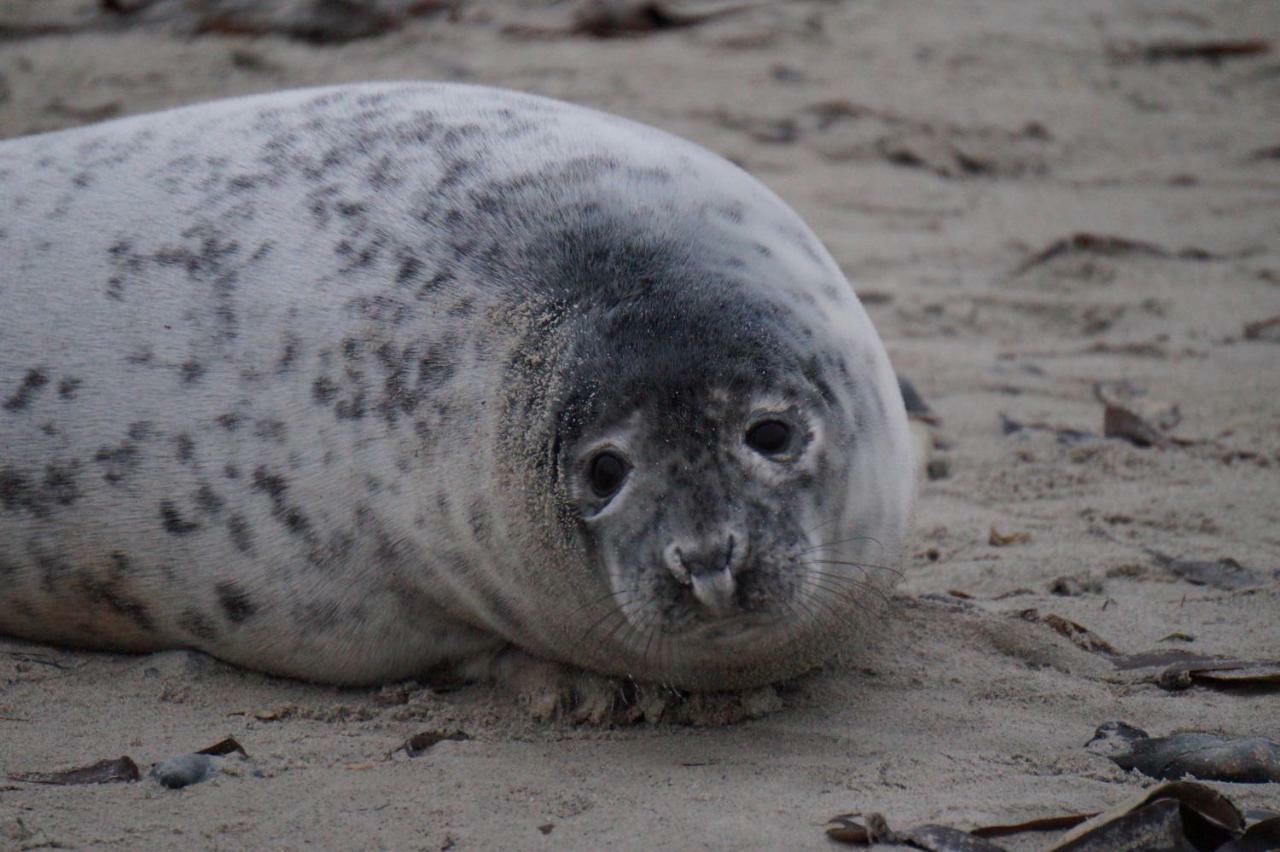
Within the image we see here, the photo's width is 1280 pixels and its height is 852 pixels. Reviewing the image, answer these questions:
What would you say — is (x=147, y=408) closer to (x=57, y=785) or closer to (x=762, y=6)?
(x=57, y=785)

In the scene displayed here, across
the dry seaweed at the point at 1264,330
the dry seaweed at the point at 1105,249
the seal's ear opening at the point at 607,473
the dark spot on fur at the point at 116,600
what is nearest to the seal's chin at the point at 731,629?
the seal's ear opening at the point at 607,473

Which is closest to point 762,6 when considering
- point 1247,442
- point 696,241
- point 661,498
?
point 1247,442

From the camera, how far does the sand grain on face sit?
229 cm

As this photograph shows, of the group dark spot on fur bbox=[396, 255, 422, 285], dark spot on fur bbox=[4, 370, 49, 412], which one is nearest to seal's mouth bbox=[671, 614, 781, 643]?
dark spot on fur bbox=[396, 255, 422, 285]

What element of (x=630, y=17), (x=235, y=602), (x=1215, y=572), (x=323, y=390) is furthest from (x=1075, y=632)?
(x=630, y=17)

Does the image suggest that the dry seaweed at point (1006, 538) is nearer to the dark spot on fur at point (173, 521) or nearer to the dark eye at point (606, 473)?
the dark eye at point (606, 473)

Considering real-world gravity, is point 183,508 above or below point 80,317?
below

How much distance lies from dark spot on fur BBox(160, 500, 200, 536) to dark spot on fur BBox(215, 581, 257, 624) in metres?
0.12

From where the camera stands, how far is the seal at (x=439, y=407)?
2.38 m

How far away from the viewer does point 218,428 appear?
9.18 ft

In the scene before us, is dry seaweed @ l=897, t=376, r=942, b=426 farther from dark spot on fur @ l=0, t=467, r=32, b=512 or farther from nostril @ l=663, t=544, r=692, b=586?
dark spot on fur @ l=0, t=467, r=32, b=512

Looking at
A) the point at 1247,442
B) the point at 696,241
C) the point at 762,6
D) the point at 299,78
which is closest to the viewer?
the point at 696,241

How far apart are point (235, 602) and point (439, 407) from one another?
555 millimetres

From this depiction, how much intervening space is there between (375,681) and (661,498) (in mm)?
821
